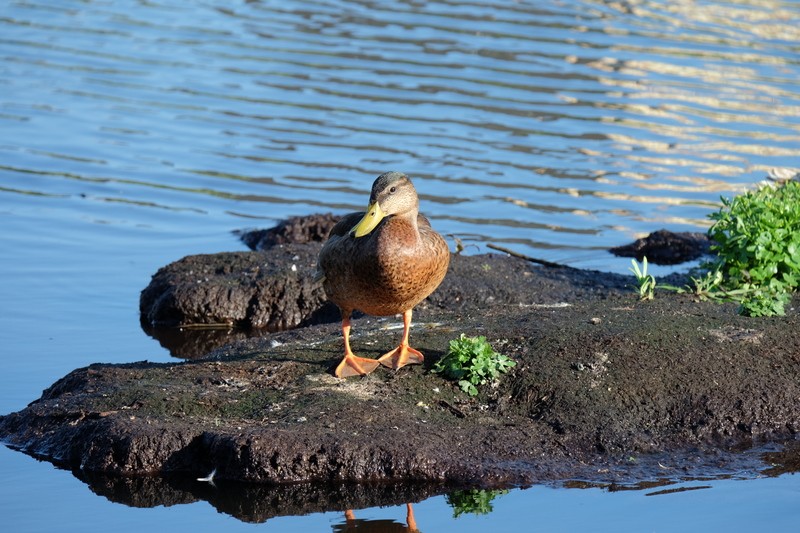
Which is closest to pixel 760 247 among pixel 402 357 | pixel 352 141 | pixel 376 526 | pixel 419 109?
pixel 402 357

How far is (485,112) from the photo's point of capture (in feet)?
46.0

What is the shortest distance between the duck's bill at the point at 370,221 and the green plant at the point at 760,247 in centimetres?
236

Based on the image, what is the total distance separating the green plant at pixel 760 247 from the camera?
23.5 feet

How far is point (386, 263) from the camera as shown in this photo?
5.79 metres

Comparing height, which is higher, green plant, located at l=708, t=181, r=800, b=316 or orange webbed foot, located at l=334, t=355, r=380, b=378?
green plant, located at l=708, t=181, r=800, b=316

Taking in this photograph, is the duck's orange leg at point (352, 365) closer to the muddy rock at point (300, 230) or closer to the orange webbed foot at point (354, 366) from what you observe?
the orange webbed foot at point (354, 366)

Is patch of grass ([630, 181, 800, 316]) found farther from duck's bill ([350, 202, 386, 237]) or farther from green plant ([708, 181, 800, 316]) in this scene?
duck's bill ([350, 202, 386, 237])

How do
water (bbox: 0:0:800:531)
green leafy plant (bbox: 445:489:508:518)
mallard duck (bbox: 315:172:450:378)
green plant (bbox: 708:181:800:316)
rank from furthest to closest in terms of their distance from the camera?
1. green plant (bbox: 708:181:800:316)
2. mallard duck (bbox: 315:172:450:378)
3. water (bbox: 0:0:800:531)
4. green leafy plant (bbox: 445:489:508:518)

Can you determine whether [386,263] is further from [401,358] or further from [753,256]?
[753,256]

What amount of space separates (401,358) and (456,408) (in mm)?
444

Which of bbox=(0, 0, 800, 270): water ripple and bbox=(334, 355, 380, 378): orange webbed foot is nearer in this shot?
bbox=(334, 355, 380, 378): orange webbed foot

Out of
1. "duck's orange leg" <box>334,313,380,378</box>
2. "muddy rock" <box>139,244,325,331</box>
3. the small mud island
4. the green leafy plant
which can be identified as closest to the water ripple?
"muddy rock" <box>139,244,325,331</box>

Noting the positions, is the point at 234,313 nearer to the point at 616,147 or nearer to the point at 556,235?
the point at 556,235

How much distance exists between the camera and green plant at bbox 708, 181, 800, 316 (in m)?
7.16
